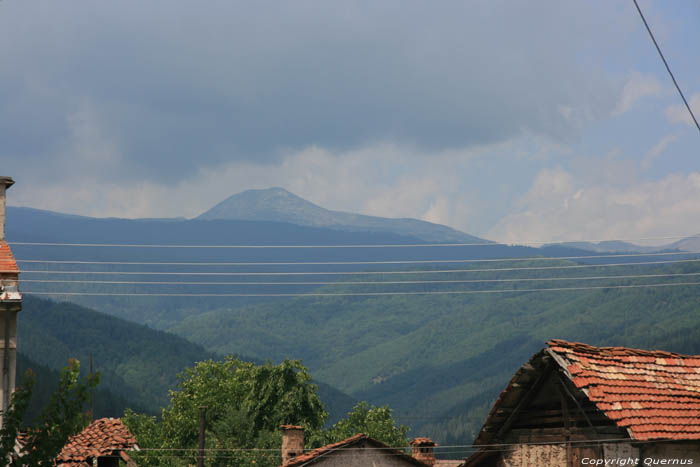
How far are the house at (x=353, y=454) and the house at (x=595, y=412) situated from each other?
40.3ft

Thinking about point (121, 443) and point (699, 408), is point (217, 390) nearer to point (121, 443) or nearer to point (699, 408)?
point (121, 443)

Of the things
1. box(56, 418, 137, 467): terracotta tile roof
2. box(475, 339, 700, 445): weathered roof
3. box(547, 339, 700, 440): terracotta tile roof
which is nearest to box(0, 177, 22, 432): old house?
box(56, 418, 137, 467): terracotta tile roof

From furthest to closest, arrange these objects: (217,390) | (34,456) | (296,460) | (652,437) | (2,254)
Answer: (217,390)
(296,460)
(2,254)
(652,437)
(34,456)

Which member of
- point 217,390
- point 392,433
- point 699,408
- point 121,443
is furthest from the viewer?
point 392,433

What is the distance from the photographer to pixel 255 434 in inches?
3275

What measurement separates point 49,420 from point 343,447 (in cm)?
2201

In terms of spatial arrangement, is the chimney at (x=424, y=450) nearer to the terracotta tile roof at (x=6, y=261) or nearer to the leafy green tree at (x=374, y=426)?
the terracotta tile roof at (x=6, y=261)

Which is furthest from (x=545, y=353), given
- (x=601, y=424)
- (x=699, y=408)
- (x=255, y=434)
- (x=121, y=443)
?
(x=255, y=434)

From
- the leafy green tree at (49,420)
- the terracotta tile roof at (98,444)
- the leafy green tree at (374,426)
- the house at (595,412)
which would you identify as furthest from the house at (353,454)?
the leafy green tree at (374,426)

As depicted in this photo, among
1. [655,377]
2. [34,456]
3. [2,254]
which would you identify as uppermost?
[2,254]

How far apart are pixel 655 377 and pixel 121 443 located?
15.7 metres

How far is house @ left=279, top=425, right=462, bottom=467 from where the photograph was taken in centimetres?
3566

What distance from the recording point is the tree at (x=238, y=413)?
75250 millimetres

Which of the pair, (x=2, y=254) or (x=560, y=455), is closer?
(x=560, y=455)
